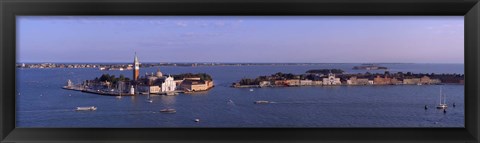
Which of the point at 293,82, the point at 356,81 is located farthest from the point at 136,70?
the point at 356,81

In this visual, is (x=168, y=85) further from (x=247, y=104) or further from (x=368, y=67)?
(x=368, y=67)

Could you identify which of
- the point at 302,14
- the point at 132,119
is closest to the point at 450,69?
the point at 302,14

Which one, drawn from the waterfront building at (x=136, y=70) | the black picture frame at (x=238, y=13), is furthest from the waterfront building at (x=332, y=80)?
the waterfront building at (x=136, y=70)

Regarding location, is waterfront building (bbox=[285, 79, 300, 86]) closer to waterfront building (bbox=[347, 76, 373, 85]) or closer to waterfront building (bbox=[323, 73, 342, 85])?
waterfront building (bbox=[323, 73, 342, 85])

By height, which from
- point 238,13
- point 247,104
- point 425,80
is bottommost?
point 247,104

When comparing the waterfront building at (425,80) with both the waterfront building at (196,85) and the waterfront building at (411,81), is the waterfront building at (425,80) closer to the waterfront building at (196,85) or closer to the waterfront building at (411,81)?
the waterfront building at (411,81)

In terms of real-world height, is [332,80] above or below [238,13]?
below

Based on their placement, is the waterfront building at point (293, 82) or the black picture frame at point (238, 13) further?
the waterfront building at point (293, 82)
